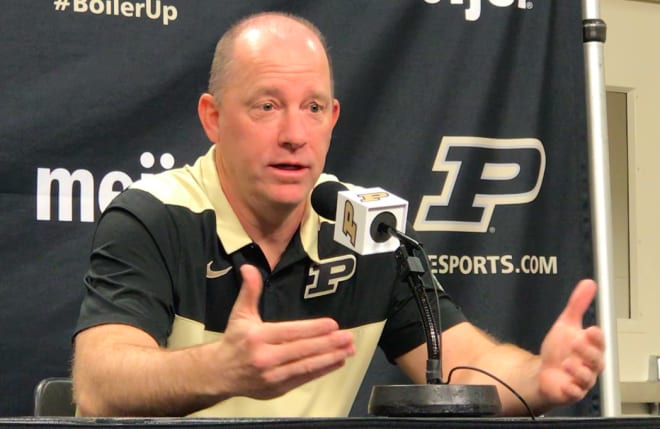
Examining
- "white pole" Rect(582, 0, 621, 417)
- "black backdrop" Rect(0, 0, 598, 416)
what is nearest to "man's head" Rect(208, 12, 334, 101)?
"black backdrop" Rect(0, 0, 598, 416)

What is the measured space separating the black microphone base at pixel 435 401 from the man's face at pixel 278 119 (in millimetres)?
614

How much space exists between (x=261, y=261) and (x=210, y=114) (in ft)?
0.94

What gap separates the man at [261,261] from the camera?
5.05 feet

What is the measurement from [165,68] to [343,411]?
829 mm

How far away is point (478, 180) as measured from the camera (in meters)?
2.42

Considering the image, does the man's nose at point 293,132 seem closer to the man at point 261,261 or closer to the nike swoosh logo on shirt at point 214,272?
the man at point 261,261

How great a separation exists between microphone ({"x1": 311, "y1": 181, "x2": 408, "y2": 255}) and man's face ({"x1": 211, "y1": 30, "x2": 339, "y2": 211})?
37 cm

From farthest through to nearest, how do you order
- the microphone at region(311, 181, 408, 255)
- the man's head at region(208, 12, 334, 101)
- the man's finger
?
the man's head at region(208, 12, 334, 101), the man's finger, the microphone at region(311, 181, 408, 255)

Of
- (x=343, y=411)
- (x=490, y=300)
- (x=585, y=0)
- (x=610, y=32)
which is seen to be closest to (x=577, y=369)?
(x=343, y=411)

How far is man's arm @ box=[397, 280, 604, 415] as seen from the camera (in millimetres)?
1355

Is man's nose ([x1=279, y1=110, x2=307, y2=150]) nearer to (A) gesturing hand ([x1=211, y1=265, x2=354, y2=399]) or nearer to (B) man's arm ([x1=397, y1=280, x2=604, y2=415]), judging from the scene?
(B) man's arm ([x1=397, y1=280, x2=604, y2=415])

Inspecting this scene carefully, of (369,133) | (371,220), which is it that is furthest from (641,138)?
(371,220)

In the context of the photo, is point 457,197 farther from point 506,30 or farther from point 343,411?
point 343,411

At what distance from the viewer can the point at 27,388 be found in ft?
6.91
